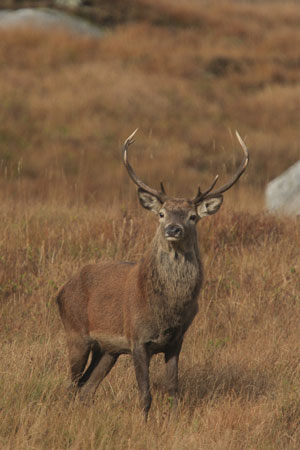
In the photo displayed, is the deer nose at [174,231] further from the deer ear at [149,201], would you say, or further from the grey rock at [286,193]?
the grey rock at [286,193]

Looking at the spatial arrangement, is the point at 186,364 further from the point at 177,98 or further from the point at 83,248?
the point at 177,98

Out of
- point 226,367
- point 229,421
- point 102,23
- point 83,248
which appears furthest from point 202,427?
point 102,23

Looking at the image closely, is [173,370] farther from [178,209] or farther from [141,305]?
[178,209]

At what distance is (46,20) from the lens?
70.8 feet

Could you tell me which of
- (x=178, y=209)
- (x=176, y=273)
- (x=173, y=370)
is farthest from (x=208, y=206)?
(x=173, y=370)

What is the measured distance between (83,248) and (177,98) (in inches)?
430

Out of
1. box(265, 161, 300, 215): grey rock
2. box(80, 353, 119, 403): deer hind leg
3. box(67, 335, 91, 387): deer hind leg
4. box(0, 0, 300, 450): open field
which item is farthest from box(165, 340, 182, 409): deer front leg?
box(265, 161, 300, 215): grey rock

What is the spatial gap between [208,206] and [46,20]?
17.5 metres

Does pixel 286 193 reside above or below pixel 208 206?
below

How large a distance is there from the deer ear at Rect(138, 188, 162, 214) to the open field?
4.06 ft

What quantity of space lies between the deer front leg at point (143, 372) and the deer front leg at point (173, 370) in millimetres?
188

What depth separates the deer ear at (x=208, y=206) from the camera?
5160 mm

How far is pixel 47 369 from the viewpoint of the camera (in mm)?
5613

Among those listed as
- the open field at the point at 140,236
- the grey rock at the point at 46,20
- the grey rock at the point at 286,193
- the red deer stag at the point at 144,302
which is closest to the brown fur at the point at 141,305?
the red deer stag at the point at 144,302
